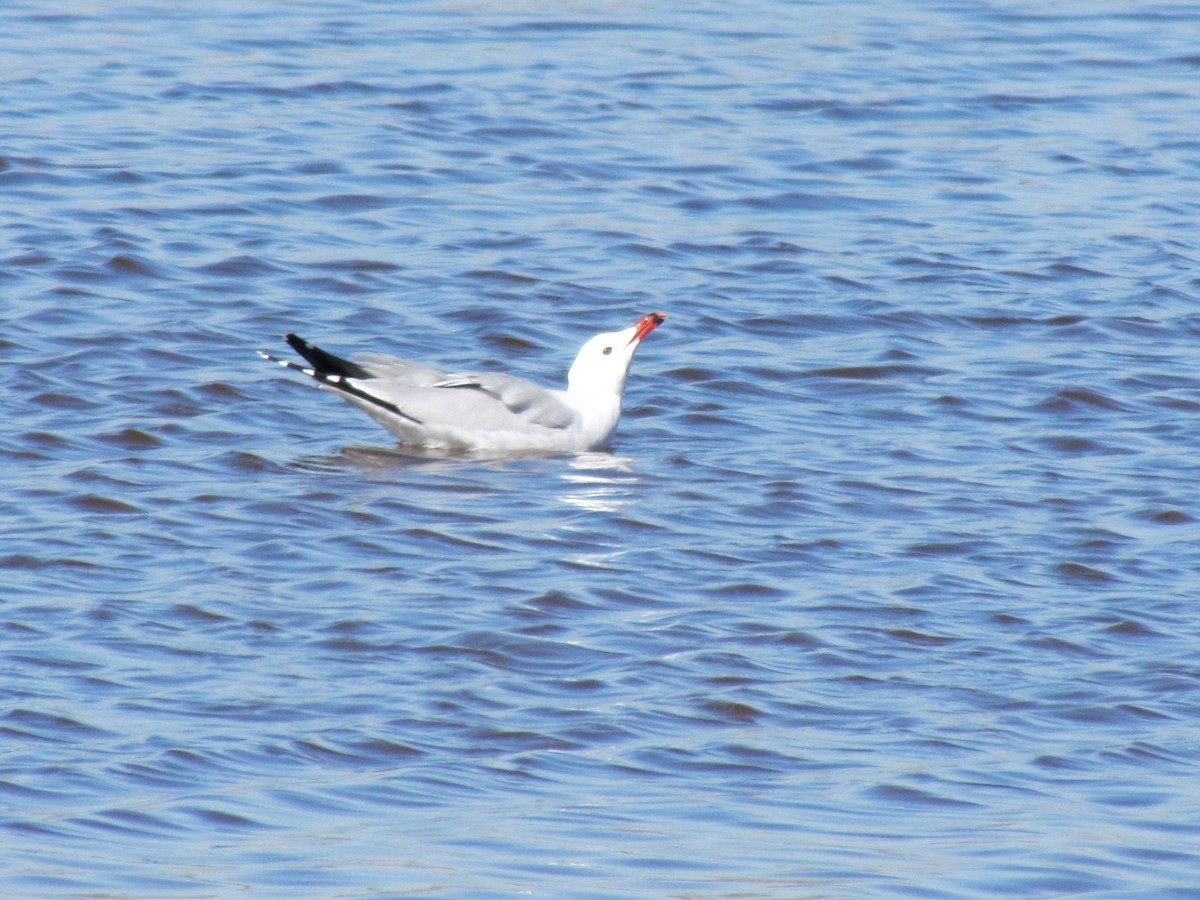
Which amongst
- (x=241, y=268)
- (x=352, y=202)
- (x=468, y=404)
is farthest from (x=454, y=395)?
(x=352, y=202)

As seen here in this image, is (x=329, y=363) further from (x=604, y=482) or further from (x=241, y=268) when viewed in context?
(x=241, y=268)

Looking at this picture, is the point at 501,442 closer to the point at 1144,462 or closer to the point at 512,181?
→ the point at 1144,462

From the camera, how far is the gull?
9750mm

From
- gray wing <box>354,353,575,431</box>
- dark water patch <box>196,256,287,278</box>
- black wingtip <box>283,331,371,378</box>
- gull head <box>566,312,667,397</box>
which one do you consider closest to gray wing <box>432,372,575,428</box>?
gray wing <box>354,353,575,431</box>

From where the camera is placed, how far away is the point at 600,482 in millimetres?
9422

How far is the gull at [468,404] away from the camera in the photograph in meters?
9.75

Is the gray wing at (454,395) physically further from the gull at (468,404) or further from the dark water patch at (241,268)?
the dark water patch at (241,268)

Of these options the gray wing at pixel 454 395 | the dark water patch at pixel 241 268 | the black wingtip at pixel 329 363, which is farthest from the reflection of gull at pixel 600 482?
the dark water patch at pixel 241 268

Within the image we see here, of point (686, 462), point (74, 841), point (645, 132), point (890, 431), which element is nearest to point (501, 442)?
point (686, 462)

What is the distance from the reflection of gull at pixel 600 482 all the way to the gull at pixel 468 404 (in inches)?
7.4

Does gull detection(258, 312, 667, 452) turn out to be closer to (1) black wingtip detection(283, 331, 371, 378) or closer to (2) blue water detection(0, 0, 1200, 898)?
(1) black wingtip detection(283, 331, 371, 378)

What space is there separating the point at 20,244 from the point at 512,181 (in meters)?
3.29

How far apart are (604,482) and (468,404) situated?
2.48 ft

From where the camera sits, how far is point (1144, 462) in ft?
31.6
